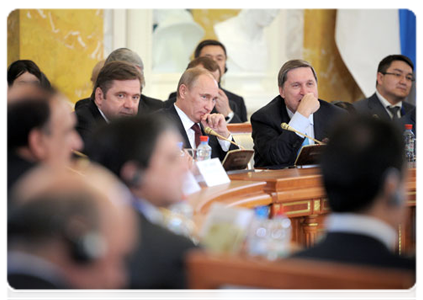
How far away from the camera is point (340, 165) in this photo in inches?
69.9

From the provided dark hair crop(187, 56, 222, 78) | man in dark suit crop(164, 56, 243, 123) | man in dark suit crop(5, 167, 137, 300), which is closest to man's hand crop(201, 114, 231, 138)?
man in dark suit crop(164, 56, 243, 123)

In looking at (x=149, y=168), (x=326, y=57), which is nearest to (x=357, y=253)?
(x=149, y=168)

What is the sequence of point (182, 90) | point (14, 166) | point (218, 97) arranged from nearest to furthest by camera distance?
point (14, 166) < point (182, 90) < point (218, 97)

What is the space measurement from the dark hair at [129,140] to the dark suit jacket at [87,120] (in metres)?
2.07

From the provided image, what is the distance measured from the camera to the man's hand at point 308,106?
475cm

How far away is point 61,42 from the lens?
21.3 ft

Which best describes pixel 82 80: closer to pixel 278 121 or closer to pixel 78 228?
pixel 278 121

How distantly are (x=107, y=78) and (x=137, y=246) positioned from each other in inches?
112

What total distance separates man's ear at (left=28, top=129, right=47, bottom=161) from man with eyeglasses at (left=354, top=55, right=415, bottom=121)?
4421 mm

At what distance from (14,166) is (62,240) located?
40.6 inches

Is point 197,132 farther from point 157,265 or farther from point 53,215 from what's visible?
point 53,215

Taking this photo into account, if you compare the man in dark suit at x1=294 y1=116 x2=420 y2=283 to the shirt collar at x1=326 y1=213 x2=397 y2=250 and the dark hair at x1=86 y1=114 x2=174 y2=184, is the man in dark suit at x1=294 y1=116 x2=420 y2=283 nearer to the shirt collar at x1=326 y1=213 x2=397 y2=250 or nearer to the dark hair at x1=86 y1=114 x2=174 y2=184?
the shirt collar at x1=326 y1=213 x2=397 y2=250

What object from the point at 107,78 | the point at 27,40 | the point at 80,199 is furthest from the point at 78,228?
the point at 27,40

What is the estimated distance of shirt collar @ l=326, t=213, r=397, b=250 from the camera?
1710mm
